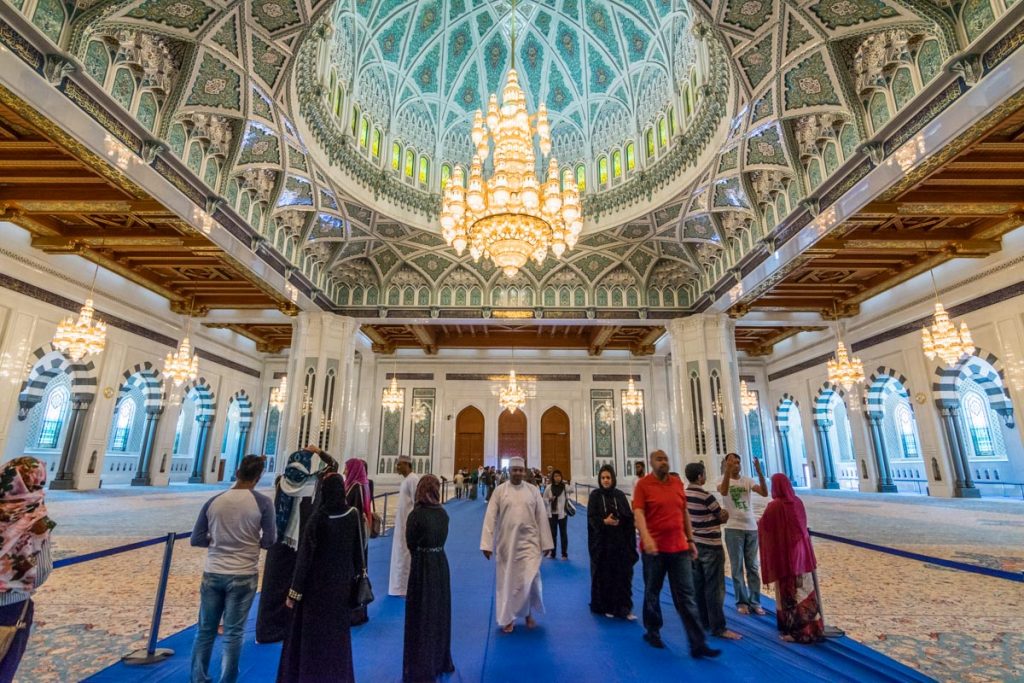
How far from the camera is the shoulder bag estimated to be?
169cm

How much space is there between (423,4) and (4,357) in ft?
37.3

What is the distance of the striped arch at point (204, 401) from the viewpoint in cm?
1611

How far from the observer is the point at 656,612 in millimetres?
2982

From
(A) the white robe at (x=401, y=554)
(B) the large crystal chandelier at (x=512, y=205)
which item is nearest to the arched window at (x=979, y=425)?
(B) the large crystal chandelier at (x=512, y=205)

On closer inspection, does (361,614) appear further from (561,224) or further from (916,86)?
(916,86)

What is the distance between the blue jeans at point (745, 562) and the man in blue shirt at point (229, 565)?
3134 mm

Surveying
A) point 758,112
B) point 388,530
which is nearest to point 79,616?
point 388,530

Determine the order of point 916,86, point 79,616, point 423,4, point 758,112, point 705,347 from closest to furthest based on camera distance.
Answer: point 79,616, point 916,86, point 758,112, point 423,4, point 705,347

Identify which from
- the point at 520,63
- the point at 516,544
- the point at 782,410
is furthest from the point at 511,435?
the point at 516,544

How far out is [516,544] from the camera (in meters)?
3.31

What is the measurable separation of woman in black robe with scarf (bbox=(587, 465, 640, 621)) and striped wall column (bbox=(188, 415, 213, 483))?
1685cm

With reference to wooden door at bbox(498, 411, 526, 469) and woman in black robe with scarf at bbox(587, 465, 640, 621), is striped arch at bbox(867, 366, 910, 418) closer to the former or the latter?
wooden door at bbox(498, 411, 526, 469)

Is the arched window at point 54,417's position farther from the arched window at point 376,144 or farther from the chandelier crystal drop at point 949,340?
the chandelier crystal drop at point 949,340

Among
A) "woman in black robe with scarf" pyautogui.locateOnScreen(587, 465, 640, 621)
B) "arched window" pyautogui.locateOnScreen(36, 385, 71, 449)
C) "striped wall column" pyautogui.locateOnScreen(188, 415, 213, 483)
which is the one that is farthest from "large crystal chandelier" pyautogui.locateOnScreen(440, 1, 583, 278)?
"striped wall column" pyautogui.locateOnScreen(188, 415, 213, 483)
